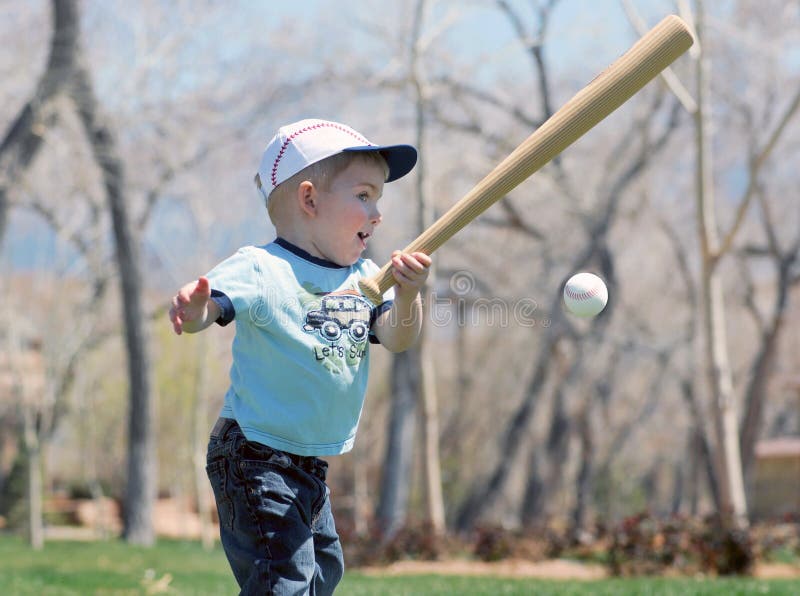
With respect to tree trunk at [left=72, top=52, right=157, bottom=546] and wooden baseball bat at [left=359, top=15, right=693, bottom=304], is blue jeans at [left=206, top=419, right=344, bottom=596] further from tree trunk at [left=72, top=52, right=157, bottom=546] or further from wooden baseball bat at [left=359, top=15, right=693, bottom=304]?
tree trunk at [left=72, top=52, right=157, bottom=546]

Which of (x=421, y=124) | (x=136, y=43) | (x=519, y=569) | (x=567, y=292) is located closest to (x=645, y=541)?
(x=519, y=569)

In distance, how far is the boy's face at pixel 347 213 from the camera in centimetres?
Result: 307

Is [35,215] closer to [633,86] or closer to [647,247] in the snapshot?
[647,247]

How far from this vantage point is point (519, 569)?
11.1 metres

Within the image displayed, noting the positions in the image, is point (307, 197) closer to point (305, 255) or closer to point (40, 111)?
point (305, 255)

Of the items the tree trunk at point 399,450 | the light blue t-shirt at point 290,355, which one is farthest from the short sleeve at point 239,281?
the tree trunk at point 399,450

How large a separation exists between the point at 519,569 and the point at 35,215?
43.7 ft

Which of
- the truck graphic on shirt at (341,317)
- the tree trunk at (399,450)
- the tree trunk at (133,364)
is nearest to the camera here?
the truck graphic on shirt at (341,317)

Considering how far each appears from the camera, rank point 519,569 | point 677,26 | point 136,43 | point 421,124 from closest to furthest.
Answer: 1. point 677,26
2. point 519,569
3. point 421,124
4. point 136,43

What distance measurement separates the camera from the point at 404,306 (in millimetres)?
3025

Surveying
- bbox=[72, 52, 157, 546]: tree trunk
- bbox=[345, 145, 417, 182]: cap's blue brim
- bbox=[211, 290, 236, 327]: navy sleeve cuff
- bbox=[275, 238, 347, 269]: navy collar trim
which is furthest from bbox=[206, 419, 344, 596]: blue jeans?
bbox=[72, 52, 157, 546]: tree trunk

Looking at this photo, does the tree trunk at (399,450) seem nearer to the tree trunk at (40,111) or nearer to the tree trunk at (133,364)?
the tree trunk at (133,364)

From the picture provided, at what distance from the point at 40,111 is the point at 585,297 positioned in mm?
10047

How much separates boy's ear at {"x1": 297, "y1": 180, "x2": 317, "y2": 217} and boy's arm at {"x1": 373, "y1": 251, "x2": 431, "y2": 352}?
366 millimetres
